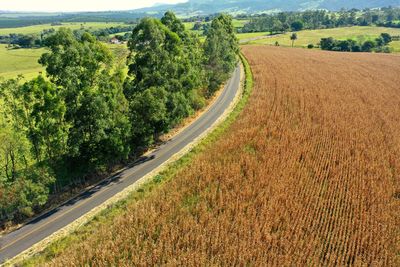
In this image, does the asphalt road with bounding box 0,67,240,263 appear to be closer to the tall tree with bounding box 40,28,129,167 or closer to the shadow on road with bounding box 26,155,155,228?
the shadow on road with bounding box 26,155,155,228

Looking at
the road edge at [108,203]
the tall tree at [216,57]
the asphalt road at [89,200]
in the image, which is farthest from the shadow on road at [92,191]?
the tall tree at [216,57]

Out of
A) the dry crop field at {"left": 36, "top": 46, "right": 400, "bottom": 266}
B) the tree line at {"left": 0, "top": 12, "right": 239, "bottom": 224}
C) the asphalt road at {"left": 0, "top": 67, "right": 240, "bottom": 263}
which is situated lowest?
the asphalt road at {"left": 0, "top": 67, "right": 240, "bottom": 263}

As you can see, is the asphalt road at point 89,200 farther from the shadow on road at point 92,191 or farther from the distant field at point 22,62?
the distant field at point 22,62

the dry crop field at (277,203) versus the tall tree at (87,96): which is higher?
the tall tree at (87,96)

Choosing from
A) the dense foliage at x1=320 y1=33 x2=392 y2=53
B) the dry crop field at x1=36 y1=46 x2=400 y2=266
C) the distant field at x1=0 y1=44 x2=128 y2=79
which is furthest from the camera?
the dense foliage at x1=320 y1=33 x2=392 y2=53

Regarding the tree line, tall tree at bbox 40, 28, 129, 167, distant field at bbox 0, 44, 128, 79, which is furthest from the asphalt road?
distant field at bbox 0, 44, 128, 79
